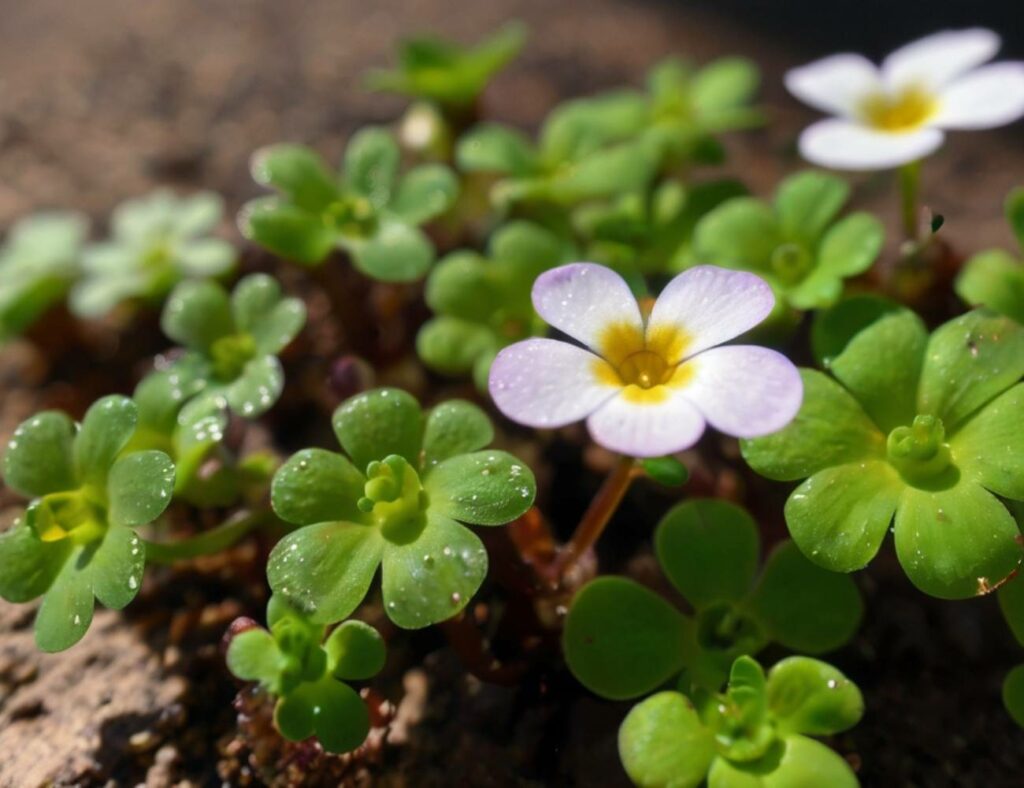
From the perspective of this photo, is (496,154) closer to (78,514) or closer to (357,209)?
(357,209)

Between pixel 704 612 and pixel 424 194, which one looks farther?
pixel 424 194

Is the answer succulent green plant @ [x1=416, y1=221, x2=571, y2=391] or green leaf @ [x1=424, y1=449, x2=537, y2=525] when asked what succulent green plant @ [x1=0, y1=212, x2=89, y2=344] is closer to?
succulent green plant @ [x1=416, y1=221, x2=571, y2=391]

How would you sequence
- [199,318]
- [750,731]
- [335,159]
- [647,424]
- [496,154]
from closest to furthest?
[647,424], [750,731], [199,318], [496,154], [335,159]

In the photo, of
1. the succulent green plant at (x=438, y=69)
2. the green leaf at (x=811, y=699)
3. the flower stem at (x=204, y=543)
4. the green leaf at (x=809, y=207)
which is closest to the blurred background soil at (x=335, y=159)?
the flower stem at (x=204, y=543)

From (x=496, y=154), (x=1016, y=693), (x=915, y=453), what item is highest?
(x=496, y=154)

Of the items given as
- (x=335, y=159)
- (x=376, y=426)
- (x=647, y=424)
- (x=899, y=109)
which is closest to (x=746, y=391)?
(x=647, y=424)

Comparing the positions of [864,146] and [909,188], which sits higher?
[864,146]

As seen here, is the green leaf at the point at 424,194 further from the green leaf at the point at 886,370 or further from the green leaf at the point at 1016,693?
the green leaf at the point at 1016,693

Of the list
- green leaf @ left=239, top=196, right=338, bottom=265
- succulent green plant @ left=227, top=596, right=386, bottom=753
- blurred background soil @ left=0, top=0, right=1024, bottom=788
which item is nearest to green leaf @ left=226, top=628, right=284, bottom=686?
succulent green plant @ left=227, top=596, right=386, bottom=753
